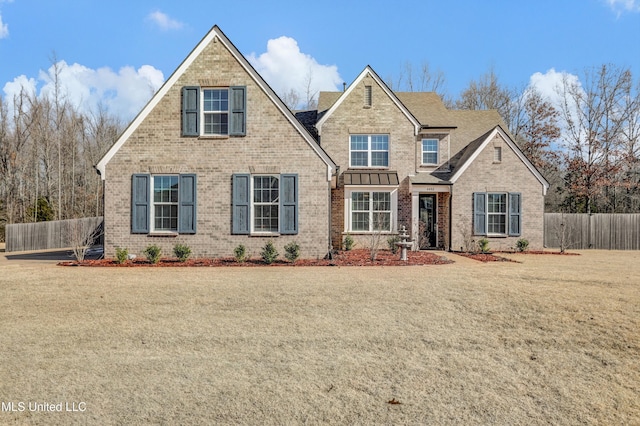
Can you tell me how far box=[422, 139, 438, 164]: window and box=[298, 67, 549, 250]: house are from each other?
0.83 m

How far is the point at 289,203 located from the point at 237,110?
12.2 feet

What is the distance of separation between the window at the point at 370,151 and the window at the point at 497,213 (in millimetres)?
4449

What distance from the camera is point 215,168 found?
13.9 m

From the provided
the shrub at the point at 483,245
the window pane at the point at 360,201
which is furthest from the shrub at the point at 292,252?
the shrub at the point at 483,245

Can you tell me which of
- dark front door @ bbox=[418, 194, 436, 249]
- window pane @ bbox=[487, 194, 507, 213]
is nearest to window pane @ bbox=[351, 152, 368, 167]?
dark front door @ bbox=[418, 194, 436, 249]

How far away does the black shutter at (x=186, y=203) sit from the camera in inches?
544

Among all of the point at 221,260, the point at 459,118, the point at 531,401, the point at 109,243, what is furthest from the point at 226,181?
the point at 459,118

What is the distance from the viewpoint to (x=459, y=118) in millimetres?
22375

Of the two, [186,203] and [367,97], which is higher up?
[367,97]

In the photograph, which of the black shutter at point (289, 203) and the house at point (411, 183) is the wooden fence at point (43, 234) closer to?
the black shutter at point (289, 203)

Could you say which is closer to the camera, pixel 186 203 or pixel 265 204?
pixel 186 203

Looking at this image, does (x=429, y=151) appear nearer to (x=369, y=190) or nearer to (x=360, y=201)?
(x=369, y=190)

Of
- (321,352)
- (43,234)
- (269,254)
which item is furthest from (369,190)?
(43,234)

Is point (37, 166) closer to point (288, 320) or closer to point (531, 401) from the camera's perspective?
point (288, 320)
